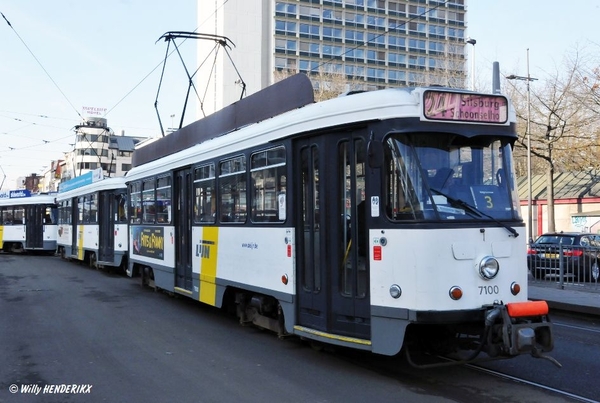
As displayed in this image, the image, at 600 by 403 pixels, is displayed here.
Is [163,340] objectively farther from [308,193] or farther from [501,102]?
[501,102]

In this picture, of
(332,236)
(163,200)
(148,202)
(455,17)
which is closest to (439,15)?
(455,17)

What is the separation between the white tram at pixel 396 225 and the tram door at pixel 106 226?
12802 millimetres

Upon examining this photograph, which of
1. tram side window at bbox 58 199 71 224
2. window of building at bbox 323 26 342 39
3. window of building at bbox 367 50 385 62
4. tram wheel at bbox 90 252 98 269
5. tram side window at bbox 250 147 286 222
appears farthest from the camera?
window of building at bbox 367 50 385 62

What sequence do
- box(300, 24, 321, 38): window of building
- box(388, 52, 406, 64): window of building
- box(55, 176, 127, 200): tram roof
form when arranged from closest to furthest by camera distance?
box(55, 176, 127, 200): tram roof < box(300, 24, 321, 38): window of building < box(388, 52, 406, 64): window of building

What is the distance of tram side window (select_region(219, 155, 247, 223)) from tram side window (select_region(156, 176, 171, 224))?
9.55 feet

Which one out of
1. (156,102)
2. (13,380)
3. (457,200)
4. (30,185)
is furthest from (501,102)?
(30,185)

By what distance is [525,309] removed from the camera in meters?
5.98

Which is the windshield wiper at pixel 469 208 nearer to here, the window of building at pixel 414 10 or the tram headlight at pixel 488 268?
the tram headlight at pixel 488 268

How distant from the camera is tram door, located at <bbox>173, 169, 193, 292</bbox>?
11.4m

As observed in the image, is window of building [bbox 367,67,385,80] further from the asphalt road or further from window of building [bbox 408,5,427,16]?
the asphalt road

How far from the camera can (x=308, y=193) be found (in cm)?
743

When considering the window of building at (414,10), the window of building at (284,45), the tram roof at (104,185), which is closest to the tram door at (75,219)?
the tram roof at (104,185)

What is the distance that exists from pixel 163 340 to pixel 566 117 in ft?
90.3

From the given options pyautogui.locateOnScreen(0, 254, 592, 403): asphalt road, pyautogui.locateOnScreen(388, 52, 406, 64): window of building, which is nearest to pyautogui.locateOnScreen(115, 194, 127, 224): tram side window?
pyautogui.locateOnScreen(0, 254, 592, 403): asphalt road
